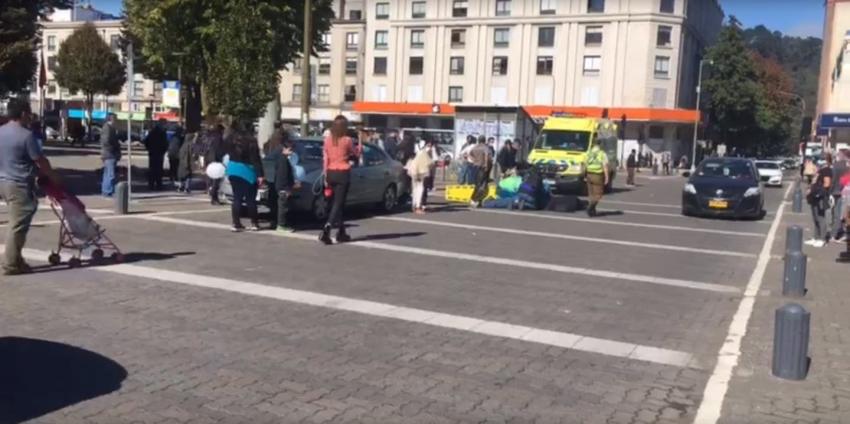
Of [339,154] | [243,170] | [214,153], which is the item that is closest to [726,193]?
[339,154]

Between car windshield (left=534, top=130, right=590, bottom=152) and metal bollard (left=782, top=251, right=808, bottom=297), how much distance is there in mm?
17953

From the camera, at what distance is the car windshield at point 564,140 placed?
28.2 metres

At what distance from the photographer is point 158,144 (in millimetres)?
20828

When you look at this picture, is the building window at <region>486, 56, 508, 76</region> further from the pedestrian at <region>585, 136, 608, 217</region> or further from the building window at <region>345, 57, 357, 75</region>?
the pedestrian at <region>585, 136, 608, 217</region>

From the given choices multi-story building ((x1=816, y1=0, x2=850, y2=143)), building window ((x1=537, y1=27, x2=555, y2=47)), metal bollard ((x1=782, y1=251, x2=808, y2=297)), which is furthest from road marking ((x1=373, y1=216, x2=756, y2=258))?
building window ((x1=537, y1=27, x2=555, y2=47))

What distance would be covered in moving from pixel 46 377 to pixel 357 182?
11.4 m

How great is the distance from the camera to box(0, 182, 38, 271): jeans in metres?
9.00

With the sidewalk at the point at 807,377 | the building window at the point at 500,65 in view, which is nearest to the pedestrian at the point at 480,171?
the sidewalk at the point at 807,377

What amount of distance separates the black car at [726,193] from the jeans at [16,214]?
15.9 metres

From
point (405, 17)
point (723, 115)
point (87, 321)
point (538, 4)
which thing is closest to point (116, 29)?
point (405, 17)

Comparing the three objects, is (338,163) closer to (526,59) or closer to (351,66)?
(526,59)

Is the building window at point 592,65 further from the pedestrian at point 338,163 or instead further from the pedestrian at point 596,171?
the pedestrian at point 338,163

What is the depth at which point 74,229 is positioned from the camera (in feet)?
32.3

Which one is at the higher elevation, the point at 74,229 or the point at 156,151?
the point at 156,151
